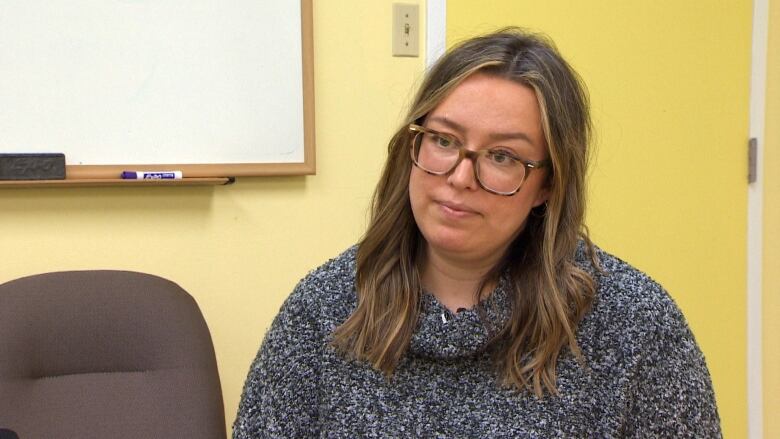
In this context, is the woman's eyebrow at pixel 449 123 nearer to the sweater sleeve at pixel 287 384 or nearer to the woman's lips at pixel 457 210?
the woman's lips at pixel 457 210

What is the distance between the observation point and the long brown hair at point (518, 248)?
1.08 meters

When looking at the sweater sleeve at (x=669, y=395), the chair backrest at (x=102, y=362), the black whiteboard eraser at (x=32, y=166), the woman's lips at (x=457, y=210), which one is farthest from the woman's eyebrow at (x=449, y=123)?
the black whiteboard eraser at (x=32, y=166)

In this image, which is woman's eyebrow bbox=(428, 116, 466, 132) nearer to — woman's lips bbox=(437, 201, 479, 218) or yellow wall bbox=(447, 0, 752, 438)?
woman's lips bbox=(437, 201, 479, 218)

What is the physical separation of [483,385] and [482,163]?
0.33 m

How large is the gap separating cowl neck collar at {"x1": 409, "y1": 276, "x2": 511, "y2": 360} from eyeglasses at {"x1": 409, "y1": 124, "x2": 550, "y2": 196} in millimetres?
188

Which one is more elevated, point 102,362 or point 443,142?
point 443,142

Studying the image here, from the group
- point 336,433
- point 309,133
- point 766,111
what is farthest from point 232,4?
point 766,111

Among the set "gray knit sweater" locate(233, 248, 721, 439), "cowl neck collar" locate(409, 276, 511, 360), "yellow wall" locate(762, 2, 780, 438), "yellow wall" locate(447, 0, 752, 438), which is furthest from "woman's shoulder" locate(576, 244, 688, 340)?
"yellow wall" locate(762, 2, 780, 438)

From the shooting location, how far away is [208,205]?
5.41 ft

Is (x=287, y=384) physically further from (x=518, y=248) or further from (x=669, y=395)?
(x=669, y=395)

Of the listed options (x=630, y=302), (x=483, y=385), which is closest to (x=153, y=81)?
(x=483, y=385)

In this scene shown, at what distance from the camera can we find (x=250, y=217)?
168cm

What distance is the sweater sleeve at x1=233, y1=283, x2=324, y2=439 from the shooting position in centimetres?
113

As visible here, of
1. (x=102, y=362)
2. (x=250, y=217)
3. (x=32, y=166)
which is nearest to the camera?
(x=102, y=362)
